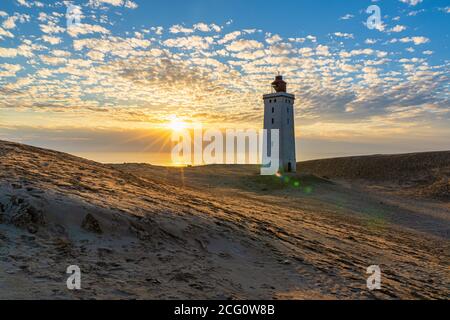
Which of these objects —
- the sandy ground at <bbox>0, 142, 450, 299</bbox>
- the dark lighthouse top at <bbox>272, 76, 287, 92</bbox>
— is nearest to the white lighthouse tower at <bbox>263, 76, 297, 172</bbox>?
the dark lighthouse top at <bbox>272, 76, 287, 92</bbox>

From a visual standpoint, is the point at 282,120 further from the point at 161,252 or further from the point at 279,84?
the point at 161,252

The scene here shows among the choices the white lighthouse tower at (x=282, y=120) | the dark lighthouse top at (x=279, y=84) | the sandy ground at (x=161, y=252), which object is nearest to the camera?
the sandy ground at (x=161, y=252)

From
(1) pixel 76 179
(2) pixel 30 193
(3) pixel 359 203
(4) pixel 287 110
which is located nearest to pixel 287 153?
(4) pixel 287 110

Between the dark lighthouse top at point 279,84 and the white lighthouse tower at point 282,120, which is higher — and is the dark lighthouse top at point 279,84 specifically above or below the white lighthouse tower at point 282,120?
above

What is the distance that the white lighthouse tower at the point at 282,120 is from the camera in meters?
36.7

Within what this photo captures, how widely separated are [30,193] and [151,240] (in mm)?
2884

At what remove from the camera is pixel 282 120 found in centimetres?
3669

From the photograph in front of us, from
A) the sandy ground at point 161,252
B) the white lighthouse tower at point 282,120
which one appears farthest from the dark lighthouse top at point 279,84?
the sandy ground at point 161,252

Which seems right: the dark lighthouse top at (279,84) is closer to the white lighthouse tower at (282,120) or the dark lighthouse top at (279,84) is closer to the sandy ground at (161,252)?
the white lighthouse tower at (282,120)

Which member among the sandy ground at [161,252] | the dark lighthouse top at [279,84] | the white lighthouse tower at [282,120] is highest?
the dark lighthouse top at [279,84]

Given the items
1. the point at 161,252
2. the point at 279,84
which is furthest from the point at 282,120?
the point at 161,252

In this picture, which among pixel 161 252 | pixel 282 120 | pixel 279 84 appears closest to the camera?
pixel 161 252

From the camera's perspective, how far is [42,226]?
6375mm
